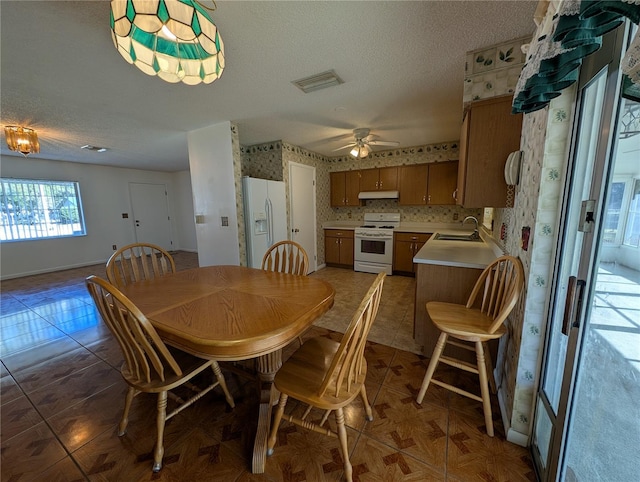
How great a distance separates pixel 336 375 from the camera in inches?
44.6

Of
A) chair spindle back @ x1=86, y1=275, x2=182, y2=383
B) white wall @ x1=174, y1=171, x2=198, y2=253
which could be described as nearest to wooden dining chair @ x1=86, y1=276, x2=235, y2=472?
chair spindle back @ x1=86, y1=275, x2=182, y2=383

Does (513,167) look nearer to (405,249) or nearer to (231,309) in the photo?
(231,309)

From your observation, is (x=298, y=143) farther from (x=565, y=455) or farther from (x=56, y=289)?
(x=56, y=289)

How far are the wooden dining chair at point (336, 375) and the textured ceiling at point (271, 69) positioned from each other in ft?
4.92

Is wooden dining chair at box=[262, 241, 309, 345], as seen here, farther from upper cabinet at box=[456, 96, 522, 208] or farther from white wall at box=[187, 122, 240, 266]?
upper cabinet at box=[456, 96, 522, 208]

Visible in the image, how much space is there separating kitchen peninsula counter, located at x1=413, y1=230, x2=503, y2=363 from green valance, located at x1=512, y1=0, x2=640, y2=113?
3.67 feet

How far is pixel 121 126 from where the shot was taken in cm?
298

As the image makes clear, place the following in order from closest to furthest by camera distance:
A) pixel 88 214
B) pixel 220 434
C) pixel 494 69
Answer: pixel 220 434 → pixel 494 69 → pixel 88 214

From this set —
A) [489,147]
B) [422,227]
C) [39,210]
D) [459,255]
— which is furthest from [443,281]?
[39,210]

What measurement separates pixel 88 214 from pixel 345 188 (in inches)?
227

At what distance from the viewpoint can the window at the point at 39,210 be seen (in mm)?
4398

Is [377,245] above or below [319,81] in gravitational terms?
below

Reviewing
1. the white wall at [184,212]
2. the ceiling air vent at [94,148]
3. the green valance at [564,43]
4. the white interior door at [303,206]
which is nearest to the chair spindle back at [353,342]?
the green valance at [564,43]

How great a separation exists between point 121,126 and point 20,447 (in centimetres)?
319
